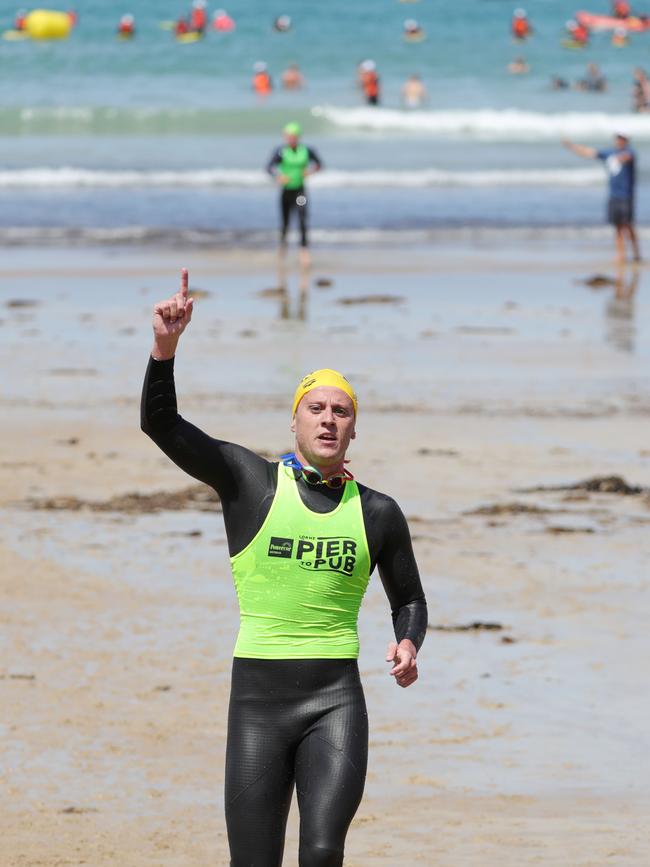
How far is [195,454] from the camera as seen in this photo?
4828 mm

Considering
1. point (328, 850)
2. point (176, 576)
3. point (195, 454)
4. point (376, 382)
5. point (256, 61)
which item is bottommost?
point (256, 61)

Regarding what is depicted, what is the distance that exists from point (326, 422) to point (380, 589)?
4.40 meters

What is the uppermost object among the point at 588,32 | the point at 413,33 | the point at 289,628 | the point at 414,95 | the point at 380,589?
the point at 289,628

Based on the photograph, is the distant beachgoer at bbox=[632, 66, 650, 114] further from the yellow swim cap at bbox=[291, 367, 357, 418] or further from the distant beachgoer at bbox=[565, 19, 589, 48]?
the yellow swim cap at bbox=[291, 367, 357, 418]

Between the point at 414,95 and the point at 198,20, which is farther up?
the point at 414,95

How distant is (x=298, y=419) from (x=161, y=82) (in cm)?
5314

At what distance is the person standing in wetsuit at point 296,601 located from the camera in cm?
464

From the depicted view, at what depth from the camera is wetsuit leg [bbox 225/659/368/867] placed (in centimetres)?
459

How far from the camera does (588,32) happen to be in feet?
226

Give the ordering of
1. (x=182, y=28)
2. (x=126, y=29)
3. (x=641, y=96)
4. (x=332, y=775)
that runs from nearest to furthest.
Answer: (x=332, y=775) → (x=641, y=96) → (x=126, y=29) → (x=182, y=28)

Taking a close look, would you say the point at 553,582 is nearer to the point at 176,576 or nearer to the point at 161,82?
the point at 176,576

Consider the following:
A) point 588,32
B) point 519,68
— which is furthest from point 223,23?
point 588,32

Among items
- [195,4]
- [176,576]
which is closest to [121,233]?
[176,576]

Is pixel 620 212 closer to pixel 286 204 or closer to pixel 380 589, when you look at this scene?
pixel 286 204
